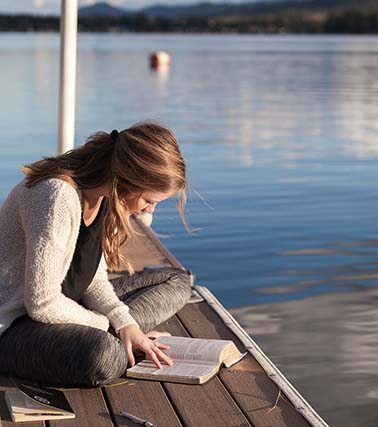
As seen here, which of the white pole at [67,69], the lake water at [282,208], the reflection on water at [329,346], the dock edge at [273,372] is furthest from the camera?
the white pole at [67,69]

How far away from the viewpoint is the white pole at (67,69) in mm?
5820

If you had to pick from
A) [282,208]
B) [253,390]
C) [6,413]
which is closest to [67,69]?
[253,390]

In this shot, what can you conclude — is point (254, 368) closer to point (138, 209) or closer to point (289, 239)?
point (138, 209)

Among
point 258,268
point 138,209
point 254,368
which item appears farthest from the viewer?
point 258,268

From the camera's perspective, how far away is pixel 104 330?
12.5 feet

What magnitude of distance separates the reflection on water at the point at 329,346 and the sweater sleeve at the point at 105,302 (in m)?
0.92

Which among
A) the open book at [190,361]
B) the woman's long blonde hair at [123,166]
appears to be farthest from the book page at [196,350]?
the woman's long blonde hair at [123,166]

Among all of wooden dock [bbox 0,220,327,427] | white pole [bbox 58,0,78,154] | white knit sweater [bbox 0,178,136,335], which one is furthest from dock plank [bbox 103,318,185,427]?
white pole [bbox 58,0,78,154]

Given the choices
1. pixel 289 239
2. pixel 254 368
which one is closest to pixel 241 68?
pixel 289 239

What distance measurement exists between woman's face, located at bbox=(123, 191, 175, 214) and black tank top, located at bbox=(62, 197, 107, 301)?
0.61ft

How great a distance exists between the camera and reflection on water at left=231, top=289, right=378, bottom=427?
439 centimetres

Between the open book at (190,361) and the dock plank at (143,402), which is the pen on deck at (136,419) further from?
the open book at (190,361)

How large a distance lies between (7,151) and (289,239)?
515cm

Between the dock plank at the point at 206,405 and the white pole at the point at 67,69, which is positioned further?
the white pole at the point at 67,69
